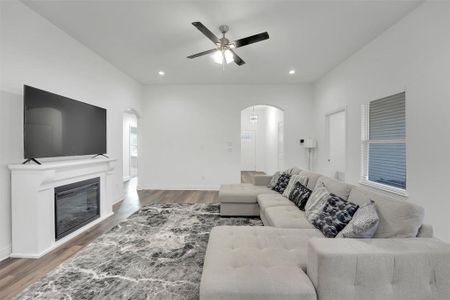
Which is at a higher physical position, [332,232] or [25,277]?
[332,232]

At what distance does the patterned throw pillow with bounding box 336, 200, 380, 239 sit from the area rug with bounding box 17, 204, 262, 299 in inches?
55.3

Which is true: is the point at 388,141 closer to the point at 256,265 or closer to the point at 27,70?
the point at 256,265

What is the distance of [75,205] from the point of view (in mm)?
3238

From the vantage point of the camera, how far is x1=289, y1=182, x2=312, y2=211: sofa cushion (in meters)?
2.85

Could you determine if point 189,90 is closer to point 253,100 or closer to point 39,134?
point 253,100

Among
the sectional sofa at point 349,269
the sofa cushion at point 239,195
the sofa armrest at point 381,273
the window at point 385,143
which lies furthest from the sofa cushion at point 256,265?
the window at point 385,143

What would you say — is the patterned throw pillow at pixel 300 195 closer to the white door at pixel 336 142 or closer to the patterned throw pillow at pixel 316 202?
the patterned throw pillow at pixel 316 202

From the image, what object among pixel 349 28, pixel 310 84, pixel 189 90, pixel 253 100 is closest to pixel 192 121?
pixel 189 90

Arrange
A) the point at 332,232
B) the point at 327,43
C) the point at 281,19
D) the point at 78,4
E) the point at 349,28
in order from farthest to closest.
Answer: the point at 327,43
the point at 349,28
the point at 281,19
the point at 78,4
the point at 332,232

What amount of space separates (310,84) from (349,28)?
2.97 metres

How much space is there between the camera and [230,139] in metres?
6.17

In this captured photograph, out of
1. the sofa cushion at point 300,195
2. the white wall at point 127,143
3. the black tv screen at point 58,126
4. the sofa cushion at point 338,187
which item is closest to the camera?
the sofa cushion at point 338,187

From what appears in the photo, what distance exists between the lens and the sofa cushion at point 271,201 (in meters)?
3.07

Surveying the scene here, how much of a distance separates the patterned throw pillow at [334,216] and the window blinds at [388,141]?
163cm
